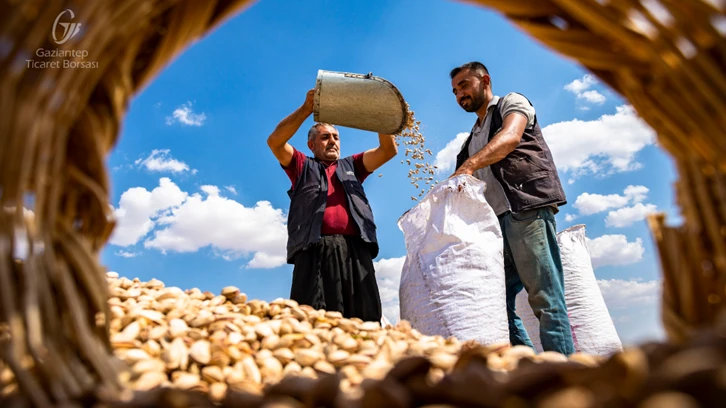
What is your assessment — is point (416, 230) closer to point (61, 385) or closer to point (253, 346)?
point (253, 346)

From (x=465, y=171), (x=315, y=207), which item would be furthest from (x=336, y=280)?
(x=465, y=171)

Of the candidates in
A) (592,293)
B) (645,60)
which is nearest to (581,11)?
(645,60)

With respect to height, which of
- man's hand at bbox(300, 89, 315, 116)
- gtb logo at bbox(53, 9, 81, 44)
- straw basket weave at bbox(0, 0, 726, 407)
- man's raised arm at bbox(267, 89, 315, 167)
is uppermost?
man's hand at bbox(300, 89, 315, 116)

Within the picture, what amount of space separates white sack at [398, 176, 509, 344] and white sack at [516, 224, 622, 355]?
70 centimetres

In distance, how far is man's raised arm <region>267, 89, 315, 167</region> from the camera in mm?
2527

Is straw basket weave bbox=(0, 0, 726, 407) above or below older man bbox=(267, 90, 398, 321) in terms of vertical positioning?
below

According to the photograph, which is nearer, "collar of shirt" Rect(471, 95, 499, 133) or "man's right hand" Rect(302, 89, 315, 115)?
"collar of shirt" Rect(471, 95, 499, 133)

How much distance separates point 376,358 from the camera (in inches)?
33.1

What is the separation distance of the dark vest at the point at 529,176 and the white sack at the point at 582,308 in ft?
1.46

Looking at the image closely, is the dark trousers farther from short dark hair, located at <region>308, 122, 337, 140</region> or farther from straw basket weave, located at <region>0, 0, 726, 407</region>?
straw basket weave, located at <region>0, 0, 726, 407</region>

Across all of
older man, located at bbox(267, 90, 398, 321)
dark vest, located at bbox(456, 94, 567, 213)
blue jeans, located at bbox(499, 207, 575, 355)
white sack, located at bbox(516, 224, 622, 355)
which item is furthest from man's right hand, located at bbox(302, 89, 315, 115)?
white sack, located at bbox(516, 224, 622, 355)

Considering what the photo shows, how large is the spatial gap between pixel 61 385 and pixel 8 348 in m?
0.05

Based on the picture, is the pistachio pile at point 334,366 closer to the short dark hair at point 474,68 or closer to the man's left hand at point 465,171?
the man's left hand at point 465,171

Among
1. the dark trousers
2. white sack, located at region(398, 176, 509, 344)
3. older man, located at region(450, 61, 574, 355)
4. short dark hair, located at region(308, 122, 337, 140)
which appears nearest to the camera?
white sack, located at region(398, 176, 509, 344)
